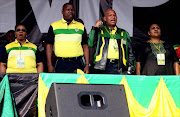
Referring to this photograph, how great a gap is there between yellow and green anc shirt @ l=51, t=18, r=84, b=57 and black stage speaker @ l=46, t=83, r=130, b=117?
1.70 metres

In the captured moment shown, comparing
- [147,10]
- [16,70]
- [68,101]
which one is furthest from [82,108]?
[147,10]

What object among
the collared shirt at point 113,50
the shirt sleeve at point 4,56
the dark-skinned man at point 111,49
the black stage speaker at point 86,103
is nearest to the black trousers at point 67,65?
the dark-skinned man at point 111,49

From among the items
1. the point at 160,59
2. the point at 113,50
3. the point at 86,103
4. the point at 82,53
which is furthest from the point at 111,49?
the point at 86,103

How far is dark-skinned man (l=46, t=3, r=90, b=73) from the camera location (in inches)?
180

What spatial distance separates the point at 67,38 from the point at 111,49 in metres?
0.65

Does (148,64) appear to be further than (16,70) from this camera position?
Yes

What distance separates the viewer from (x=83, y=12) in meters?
5.94

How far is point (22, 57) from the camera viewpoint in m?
4.50

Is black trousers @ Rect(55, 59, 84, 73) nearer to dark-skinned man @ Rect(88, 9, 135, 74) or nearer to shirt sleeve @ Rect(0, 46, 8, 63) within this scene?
dark-skinned man @ Rect(88, 9, 135, 74)

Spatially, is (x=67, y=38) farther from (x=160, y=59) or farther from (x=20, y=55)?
(x=160, y=59)

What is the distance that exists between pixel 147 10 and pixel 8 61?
2.94m

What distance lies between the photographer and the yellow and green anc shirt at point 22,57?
4.43 m

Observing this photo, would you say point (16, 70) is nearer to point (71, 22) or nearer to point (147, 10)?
point (71, 22)

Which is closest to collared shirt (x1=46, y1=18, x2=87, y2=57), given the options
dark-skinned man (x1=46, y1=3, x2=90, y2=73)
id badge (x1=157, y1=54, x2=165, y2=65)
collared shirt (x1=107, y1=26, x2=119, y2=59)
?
dark-skinned man (x1=46, y1=3, x2=90, y2=73)
